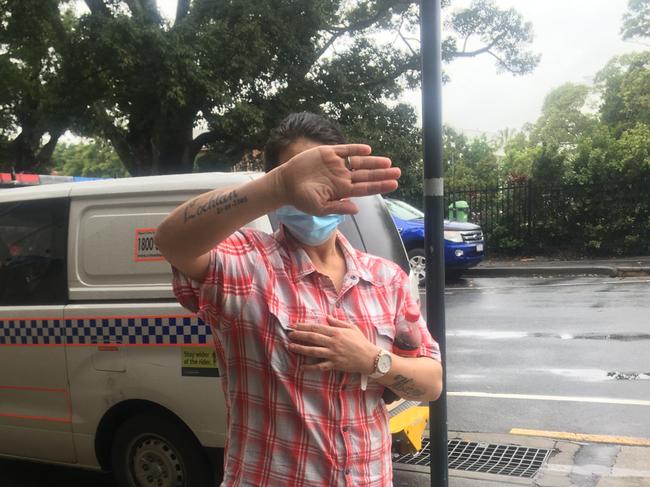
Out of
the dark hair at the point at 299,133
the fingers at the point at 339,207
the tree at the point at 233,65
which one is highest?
the tree at the point at 233,65

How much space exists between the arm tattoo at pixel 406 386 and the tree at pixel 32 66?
16.3 m

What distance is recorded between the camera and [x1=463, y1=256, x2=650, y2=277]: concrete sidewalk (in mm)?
13547

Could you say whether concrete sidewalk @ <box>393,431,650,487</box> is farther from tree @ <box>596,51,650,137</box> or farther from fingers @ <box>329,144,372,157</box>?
tree @ <box>596,51,650,137</box>

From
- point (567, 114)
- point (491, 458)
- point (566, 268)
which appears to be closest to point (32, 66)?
point (566, 268)

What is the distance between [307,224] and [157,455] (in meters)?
2.55

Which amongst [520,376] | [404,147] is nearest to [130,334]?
[520,376]

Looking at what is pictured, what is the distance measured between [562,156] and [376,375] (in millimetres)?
15856

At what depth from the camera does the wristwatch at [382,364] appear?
154cm

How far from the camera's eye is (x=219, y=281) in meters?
1.55

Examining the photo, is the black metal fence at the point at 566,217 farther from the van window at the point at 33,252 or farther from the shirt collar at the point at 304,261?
the shirt collar at the point at 304,261

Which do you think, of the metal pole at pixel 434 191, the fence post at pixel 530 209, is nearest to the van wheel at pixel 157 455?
the metal pole at pixel 434 191

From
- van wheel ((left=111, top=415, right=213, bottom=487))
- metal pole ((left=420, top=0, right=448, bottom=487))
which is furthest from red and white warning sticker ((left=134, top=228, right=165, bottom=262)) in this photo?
metal pole ((left=420, top=0, right=448, bottom=487))

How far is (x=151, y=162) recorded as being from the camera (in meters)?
18.5

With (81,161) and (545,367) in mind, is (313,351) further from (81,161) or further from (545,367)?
(81,161)
